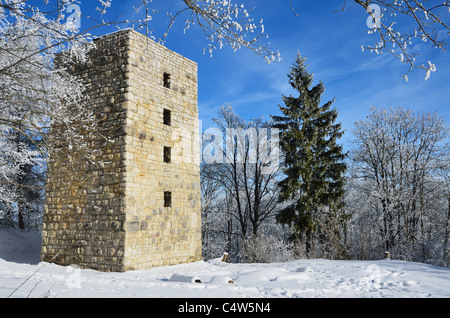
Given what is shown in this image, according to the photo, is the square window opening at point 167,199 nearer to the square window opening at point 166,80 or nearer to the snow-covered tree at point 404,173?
the square window opening at point 166,80

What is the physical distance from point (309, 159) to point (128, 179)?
9293 mm

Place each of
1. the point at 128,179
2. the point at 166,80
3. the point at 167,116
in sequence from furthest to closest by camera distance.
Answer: the point at 166,80
the point at 167,116
the point at 128,179

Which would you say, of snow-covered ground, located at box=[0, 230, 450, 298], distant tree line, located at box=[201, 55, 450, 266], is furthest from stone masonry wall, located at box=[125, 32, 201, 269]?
distant tree line, located at box=[201, 55, 450, 266]

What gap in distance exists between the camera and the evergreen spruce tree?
1436cm

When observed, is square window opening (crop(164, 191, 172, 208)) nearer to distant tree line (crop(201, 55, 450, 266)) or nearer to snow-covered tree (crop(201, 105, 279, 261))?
distant tree line (crop(201, 55, 450, 266))

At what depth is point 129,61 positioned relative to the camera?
838 centimetres

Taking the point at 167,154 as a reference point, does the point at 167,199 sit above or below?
below

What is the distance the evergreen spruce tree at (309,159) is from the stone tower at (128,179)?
6.26m

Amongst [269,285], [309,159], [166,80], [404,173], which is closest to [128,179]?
[166,80]

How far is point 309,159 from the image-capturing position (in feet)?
48.3

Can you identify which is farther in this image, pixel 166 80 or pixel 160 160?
pixel 166 80

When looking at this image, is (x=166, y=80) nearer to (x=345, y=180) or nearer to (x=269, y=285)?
(x=269, y=285)

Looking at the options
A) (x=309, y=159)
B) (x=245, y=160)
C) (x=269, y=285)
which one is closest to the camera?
(x=269, y=285)
